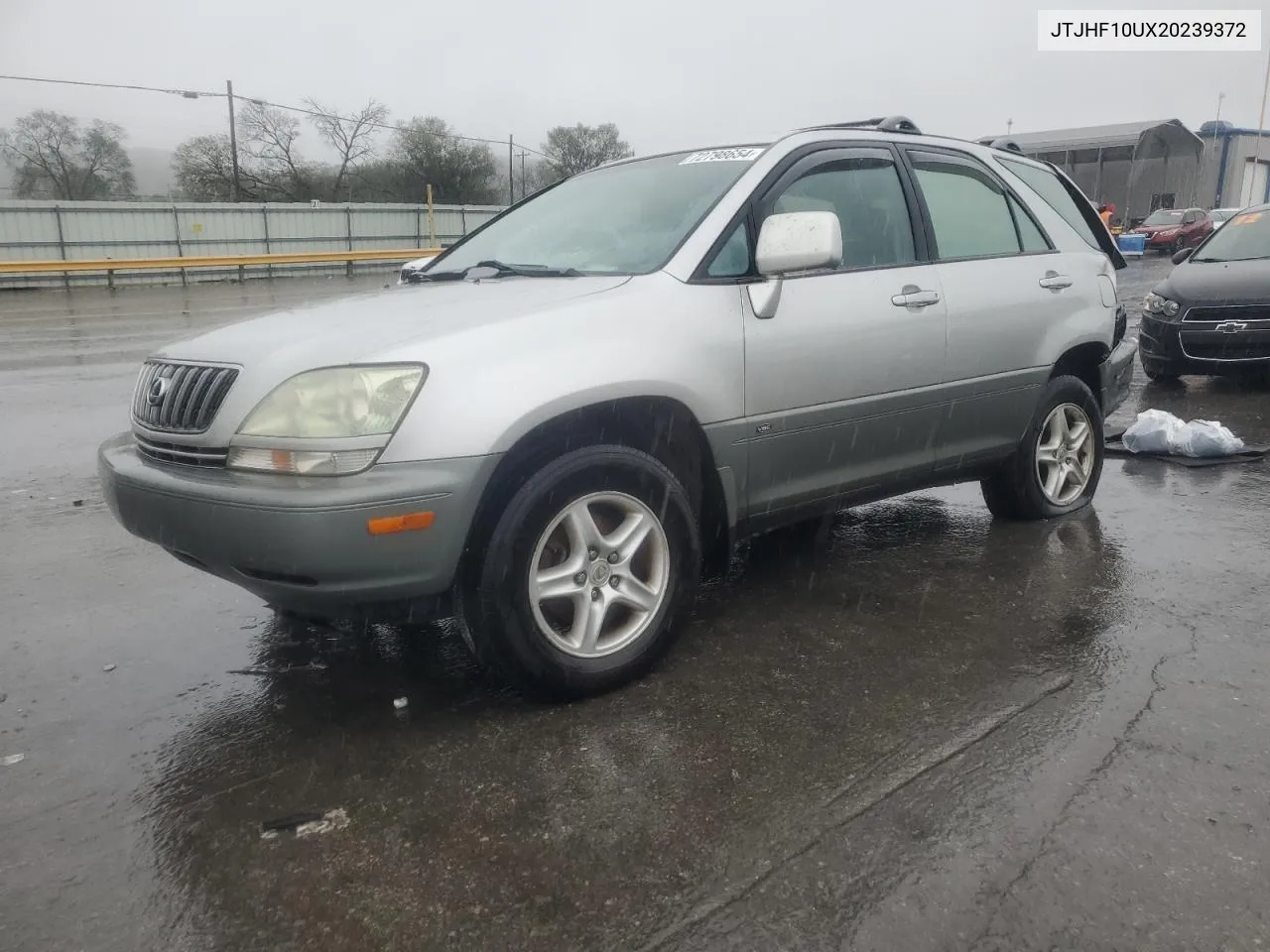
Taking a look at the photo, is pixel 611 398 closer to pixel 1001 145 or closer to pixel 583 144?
pixel 1001 145

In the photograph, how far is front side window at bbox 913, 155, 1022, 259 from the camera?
4.23 m

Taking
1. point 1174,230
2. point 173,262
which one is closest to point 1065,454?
point 173,262

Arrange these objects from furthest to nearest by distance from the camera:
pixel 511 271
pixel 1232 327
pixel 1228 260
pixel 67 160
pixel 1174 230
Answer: pixel 67 160
pixel 1174 230
pixel 1228 260
pixel 1232 327
pixel 511 271

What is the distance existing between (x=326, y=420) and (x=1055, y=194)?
4.04 m

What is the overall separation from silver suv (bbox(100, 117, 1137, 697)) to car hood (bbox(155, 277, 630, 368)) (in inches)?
0.6

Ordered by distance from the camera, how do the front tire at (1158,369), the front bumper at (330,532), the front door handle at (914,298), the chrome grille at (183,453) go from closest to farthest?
1. the front bumper at (330,532)
2. the chrome grille at (183,453)
3. the front door handle at (914,298)
4. the front tire at (1158,369)

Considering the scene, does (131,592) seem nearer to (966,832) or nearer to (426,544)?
(426,544)

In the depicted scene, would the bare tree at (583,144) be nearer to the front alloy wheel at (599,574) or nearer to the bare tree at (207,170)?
the bare tree at (207,170)

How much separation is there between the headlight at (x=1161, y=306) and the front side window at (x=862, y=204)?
5918 millimetres

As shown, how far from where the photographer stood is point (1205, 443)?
20.3ft

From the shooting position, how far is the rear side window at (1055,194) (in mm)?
4910

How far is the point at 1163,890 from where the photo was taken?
6.99 ft

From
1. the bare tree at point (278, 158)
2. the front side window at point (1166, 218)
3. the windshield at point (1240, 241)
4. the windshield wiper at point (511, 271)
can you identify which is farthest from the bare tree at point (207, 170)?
the windshield wiper at point (511, 271)

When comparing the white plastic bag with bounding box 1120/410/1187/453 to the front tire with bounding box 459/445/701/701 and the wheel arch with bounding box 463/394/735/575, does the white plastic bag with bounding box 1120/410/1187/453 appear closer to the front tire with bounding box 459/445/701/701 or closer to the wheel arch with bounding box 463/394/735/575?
the wheel arch with bounding box 463/394/735/575
